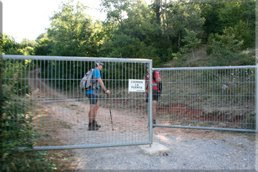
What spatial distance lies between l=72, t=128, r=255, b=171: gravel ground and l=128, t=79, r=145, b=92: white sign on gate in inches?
48.6

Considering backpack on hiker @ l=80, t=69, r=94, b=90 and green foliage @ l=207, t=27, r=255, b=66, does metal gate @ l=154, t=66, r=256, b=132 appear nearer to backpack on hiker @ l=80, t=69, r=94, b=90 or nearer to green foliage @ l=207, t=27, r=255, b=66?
backpack on hiker @ l=80, t=69, r=94, b=90

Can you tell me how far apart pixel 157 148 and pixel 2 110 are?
3108 millimetres

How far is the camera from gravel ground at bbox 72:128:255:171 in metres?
5.36

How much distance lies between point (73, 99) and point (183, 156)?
2424 mm

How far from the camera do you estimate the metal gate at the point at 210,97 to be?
7406 millimetres

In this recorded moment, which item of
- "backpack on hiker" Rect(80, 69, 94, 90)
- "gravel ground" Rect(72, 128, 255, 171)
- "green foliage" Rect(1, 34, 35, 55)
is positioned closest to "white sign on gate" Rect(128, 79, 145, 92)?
"backpack on hiker" Rect(80, 69, 94, 90)

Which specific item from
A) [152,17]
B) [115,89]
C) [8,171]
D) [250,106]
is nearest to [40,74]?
[115,89]

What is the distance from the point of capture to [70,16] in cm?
2409

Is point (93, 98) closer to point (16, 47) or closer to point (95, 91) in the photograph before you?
point (95, 91)

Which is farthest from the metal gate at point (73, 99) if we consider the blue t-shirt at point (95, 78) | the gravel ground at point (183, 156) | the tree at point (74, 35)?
the tree at point (74, 35)

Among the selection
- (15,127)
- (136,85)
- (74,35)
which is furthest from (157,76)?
(74,35)

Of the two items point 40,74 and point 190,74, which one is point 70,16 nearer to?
point 190,74

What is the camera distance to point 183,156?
591 cm

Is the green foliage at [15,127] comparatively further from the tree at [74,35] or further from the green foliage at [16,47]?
the green foliage at [16,47]
